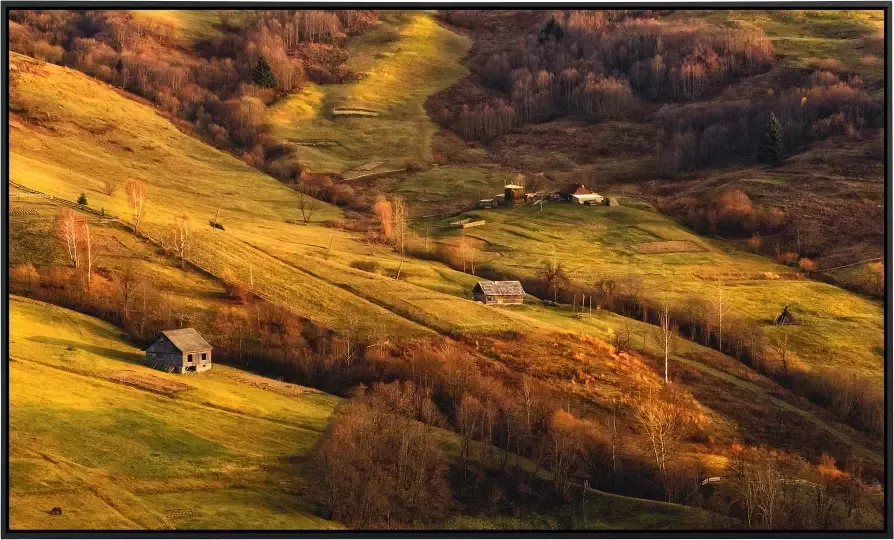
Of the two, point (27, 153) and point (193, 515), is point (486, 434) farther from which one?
point (27, 153)

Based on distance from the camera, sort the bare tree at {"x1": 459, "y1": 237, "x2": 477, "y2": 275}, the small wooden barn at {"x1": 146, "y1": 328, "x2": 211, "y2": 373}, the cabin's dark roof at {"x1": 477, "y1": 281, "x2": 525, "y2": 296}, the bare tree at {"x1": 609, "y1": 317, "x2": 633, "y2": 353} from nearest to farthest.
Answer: the small wooden barn at {"x1": 146, "y1": 328, "x2": 211, "y2": 373} → the bare tree at {"x1": 609, "y1": 317, "x2": 633, "y2": 353} → the cabin's dark roof at {"x1": 477, "y1": 281, "x2": 525, "y2": 296} → the bare tree at {"x1": 459, "y1": 237, "x2": 477, "y2": 275}

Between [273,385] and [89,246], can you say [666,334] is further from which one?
[89,246]

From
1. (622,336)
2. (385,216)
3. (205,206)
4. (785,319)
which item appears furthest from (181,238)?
(785,319)

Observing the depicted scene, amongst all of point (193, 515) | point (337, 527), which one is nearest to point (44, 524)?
point (193, 515)

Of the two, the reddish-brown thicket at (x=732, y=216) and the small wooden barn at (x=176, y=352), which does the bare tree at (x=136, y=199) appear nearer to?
the small wooden barn at (x=176, y=352)

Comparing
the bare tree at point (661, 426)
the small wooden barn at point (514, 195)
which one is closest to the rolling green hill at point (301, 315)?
the bare tree at point (661, 426)

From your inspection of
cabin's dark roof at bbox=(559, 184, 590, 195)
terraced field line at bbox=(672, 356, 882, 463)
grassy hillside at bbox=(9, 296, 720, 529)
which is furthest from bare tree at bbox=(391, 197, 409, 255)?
grassy hillside at bbox=(9, 296, 720, 529)

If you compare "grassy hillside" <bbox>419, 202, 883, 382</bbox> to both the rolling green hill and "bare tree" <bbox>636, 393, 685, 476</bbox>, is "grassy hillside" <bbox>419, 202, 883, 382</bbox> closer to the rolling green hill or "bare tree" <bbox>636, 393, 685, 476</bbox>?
the rolling green hill
